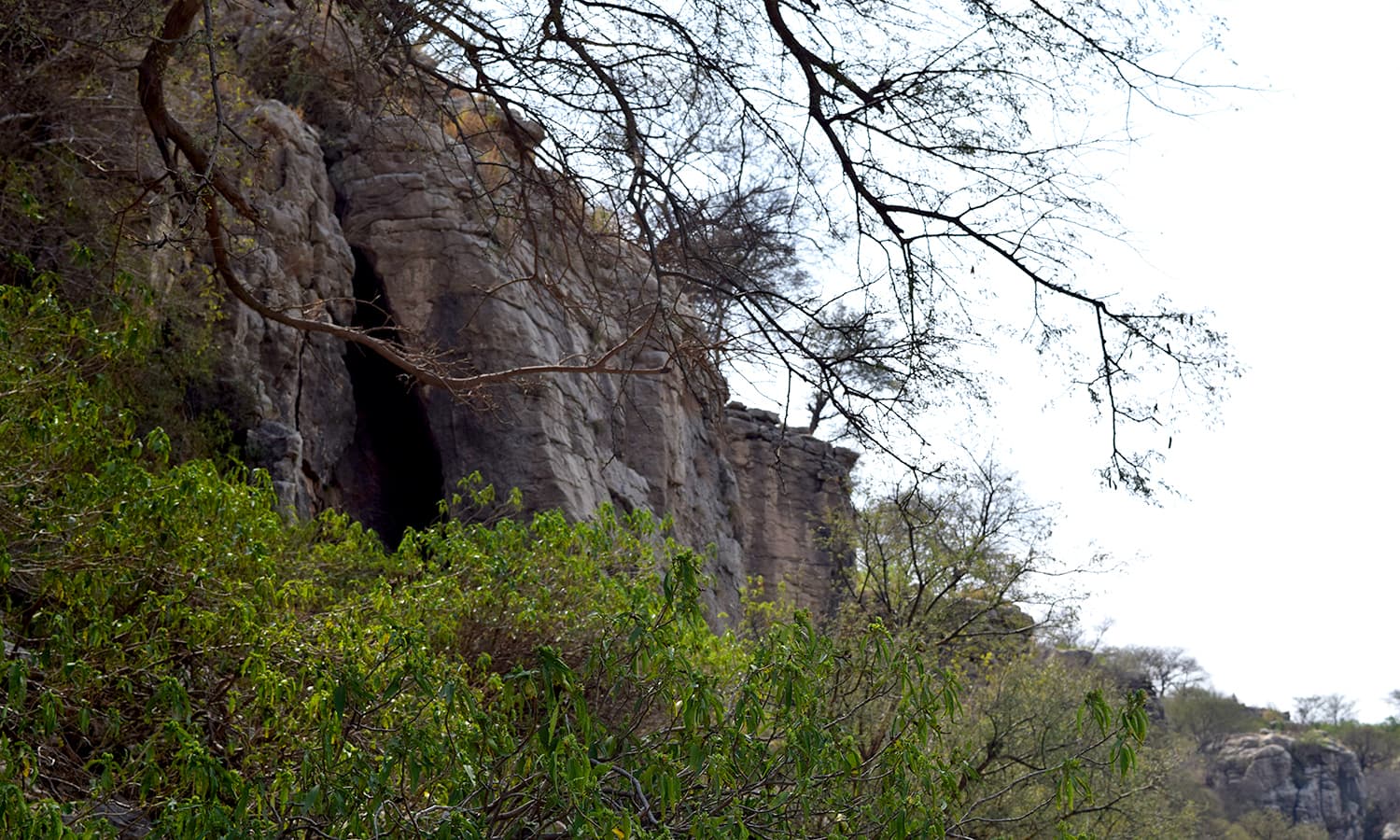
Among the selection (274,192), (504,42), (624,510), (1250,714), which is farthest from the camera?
(1250,714)

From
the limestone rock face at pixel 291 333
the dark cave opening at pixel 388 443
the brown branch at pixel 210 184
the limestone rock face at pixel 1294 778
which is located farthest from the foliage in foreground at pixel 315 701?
the limestone rock face at pixel 1294 778

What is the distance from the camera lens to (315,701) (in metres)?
4.34

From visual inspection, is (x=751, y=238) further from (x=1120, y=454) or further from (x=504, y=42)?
(x=1120, y=454)

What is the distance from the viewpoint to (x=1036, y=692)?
11578 mm

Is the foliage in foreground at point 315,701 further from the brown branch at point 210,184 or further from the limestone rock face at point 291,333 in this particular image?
the limestone rock face at point 291,333

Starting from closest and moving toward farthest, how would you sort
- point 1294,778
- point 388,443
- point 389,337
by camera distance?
point 389,337 → point 388,443 → point 1294,778

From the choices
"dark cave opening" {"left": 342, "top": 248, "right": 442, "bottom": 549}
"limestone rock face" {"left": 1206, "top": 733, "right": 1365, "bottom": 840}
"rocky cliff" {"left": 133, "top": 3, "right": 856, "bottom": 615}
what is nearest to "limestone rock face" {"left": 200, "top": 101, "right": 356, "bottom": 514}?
"rocky cliff" {"left": 133, "top": 3, "right": 856, "bottom": 615}

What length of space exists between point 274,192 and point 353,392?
2.10 m

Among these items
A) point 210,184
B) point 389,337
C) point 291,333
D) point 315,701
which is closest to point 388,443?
point 389,337

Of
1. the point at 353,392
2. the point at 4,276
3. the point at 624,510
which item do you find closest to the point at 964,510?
the point at 624,510

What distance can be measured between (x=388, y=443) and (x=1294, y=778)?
34040mm

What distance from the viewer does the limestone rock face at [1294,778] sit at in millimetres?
36500

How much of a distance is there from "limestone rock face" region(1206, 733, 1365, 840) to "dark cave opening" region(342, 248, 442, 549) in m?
30.0

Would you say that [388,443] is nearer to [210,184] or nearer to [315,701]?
[210,184]
